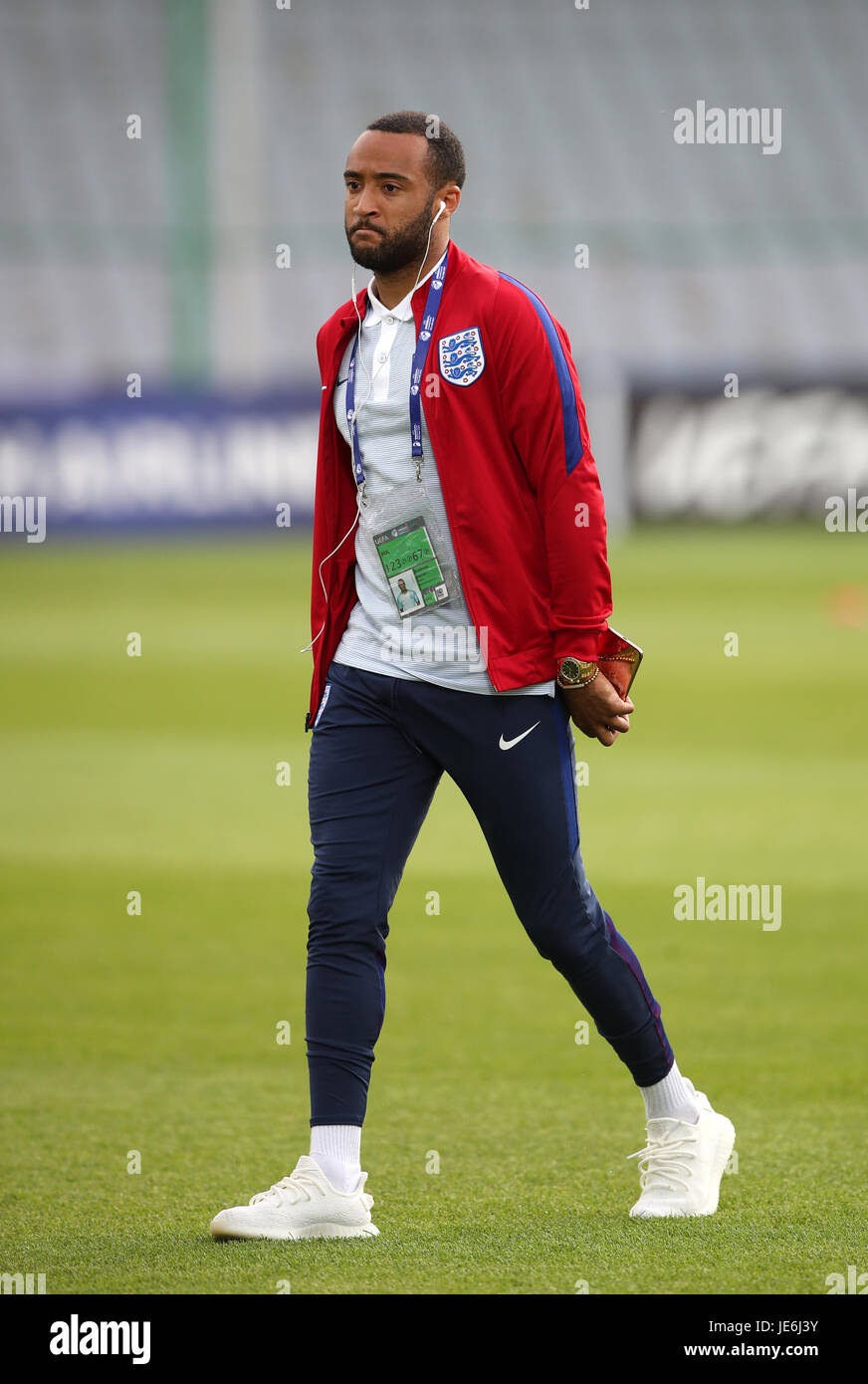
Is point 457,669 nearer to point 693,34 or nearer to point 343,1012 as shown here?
point 343,1012

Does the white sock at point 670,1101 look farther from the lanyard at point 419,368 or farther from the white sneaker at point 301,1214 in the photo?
the lanyard at point 419,368

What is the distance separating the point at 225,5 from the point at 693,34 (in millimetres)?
16574

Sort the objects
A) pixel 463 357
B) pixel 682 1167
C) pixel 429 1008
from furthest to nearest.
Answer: pixel 429 1008 → pixel 682 1167 → pixel 463 357

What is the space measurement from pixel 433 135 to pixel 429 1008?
9.59ft

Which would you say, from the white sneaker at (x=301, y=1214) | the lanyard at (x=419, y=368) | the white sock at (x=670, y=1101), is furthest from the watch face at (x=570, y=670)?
the white sneaker at (x=301, y=1214)

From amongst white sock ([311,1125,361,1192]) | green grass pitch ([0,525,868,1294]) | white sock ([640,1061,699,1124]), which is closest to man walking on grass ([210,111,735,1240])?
white sock ([311,1125,361,1192])

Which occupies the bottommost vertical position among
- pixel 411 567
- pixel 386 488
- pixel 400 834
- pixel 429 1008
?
pixel 429 1008

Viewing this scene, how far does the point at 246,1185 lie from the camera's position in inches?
155

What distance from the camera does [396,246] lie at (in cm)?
344

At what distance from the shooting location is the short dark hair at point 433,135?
A: 3445 mm

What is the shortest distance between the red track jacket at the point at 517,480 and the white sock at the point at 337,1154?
908 mm

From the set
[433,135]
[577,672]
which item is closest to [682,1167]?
[577,672]

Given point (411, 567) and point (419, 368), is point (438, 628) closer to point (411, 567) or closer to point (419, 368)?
point (411, 567)
